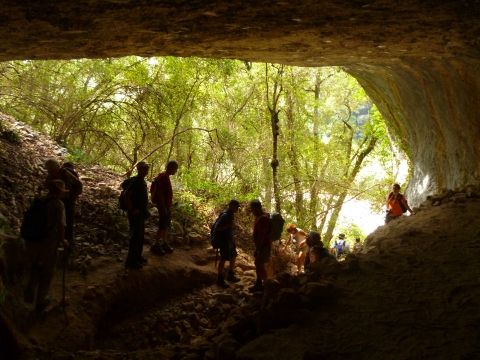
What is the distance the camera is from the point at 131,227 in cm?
693

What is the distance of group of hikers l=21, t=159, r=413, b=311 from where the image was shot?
5.30m

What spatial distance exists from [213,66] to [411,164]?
6898mm

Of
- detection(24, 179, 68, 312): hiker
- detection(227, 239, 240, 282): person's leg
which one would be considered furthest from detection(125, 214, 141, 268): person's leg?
detection(227, 239, 240, 282): person's leg

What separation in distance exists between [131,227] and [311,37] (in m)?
4.14

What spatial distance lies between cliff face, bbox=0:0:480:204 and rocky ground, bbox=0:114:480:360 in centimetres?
180

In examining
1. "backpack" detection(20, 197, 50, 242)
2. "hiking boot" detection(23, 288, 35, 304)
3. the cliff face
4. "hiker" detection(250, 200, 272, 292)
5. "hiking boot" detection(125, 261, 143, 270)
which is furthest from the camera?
"hiker" detection(250, 200, 272, 292)

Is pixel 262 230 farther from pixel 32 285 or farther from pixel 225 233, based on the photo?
pixel 32 285

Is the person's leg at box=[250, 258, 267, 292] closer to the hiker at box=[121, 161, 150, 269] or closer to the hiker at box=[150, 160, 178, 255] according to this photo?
the hiker at box=[150, 160, 178, 255]

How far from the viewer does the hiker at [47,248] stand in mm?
5293

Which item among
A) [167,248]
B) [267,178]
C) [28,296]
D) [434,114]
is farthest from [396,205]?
[267,178]

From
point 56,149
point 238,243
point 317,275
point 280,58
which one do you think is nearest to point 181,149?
point 56,149

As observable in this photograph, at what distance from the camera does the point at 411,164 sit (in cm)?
1198

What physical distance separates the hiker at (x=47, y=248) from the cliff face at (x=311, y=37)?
203 cm

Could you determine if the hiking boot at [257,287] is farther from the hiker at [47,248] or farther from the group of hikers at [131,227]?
the hiker at [47,248]
